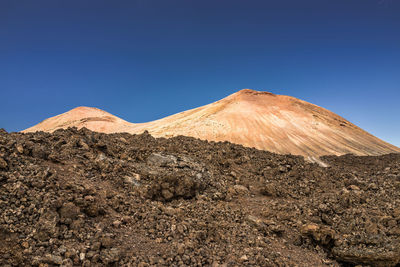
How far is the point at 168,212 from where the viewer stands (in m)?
6.43

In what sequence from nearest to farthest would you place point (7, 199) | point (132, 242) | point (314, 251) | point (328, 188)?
point (7, 199)
point (132, 242)
point (314, 251)
point (328, 188)

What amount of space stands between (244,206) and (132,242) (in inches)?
152

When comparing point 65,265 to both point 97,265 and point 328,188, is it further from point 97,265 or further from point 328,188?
point 328,188

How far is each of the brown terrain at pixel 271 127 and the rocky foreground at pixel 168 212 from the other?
23.6ft

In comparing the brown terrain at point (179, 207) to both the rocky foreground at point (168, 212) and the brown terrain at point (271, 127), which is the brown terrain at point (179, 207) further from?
the brown terrain at point (271, 127)

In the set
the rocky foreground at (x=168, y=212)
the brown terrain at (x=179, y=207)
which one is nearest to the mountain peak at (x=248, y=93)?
the brown terrain at (x=179, y=207)

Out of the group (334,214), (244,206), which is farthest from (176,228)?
(334,214)

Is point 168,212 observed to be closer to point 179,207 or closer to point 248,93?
point 179,207

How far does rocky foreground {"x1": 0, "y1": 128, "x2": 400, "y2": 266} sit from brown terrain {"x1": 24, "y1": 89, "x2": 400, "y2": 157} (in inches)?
284

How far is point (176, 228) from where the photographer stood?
19.1ft

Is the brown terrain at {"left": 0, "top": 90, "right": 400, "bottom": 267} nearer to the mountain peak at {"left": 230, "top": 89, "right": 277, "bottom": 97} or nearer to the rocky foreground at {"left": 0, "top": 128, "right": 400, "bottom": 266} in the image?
the rocky foreground at {"left": 0, "top": 128, "right": 400, "bottom": 266}

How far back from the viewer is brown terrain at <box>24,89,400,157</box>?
17.4m

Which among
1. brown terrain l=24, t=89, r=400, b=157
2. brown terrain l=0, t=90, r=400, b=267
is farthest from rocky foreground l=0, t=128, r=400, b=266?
brown terrain l=24, t=89, r=400, b=157

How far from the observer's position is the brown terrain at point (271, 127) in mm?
17391
